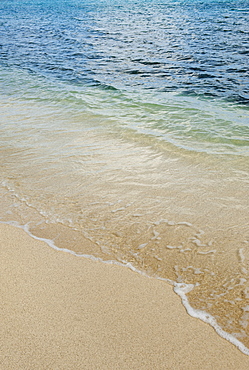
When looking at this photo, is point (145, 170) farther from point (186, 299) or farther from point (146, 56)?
point (146, 56)

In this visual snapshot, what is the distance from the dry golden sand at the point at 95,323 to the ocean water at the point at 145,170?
167mm

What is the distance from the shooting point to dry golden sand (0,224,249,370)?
2.21 meters

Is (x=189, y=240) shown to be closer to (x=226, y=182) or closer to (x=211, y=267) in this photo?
(x=211, y=267)

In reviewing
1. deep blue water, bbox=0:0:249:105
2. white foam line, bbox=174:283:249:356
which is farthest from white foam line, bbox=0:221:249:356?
deep blue water, bbox=0:0:249:105

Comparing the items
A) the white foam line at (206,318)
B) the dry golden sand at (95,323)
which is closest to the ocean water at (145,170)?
the white foam line at (206,318)

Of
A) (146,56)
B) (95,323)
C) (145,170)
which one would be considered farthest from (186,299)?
(146,56)

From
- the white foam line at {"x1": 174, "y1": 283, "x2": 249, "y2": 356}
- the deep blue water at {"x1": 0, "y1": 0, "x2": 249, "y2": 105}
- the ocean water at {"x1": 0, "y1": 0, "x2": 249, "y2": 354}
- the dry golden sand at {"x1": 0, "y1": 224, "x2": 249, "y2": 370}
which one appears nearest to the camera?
the dry golden sand at {"x1": 0, "y1": 224, "x2": 249, "y2": 370}

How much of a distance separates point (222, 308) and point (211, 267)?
1.67 feet

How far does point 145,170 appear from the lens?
511 cm

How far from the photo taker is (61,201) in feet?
14.1

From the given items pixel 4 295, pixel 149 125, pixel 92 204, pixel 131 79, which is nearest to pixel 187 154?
pixel 149 125

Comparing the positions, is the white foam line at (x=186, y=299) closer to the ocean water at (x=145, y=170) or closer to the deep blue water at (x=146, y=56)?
the ocean water at (x=145, y=170)

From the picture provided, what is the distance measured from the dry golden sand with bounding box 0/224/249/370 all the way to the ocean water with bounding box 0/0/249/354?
167mm

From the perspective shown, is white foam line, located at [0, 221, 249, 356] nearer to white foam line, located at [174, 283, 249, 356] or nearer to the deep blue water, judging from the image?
white foam line, located at [174, 283, 249, 356]
